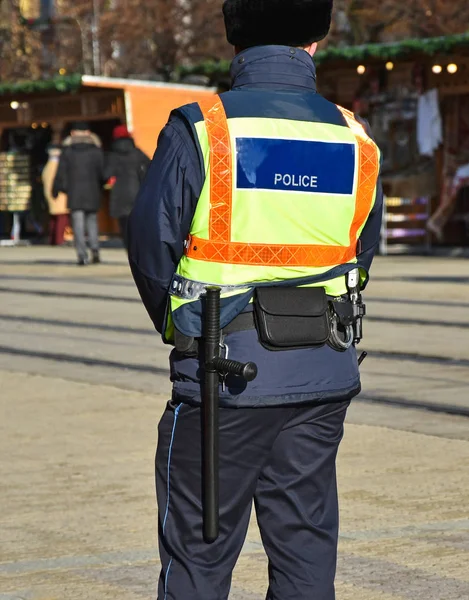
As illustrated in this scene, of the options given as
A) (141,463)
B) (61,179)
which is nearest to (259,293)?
(141,463)

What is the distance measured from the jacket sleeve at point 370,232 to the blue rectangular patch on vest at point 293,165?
0.18 metres

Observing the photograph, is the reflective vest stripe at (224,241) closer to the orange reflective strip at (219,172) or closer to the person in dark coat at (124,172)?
the orange reflective strip at (219,172)

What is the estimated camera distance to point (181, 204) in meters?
3.39

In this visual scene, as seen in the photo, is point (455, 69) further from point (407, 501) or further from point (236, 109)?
point (236, 109)

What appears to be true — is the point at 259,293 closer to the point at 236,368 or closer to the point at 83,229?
the point at 236,368

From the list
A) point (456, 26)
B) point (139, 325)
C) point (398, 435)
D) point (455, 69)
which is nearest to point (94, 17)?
point (456, 26)

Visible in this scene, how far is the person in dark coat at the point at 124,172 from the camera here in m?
20.5

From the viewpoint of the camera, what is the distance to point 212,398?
3312mm

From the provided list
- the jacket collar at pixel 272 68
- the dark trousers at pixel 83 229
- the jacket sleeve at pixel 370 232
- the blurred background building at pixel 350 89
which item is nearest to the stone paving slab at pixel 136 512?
the jacket sleeve at pixel 370 232

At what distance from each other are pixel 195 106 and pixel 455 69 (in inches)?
797

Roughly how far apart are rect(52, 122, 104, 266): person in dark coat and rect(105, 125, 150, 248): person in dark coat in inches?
18.4

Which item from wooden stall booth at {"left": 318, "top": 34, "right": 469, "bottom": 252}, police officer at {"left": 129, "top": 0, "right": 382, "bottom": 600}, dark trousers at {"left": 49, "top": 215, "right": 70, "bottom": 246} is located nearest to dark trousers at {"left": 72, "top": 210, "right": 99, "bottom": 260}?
wooden stall booth at {"left": 318, "top": 34, "right": 469, "bottom": 252}

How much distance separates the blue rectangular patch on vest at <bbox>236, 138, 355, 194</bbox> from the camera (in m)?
3.42

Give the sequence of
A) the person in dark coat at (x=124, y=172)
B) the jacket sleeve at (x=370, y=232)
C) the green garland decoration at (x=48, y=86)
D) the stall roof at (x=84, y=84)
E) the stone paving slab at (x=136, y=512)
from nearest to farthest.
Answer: the jacket sleeve at (x=370, y=232), the stone paving slab at (x=136, y=512), the person in dark coat at (x=124, y=172), the stall roof at (x=84, y=84), the green garland decoration at (x=48, y=86)
